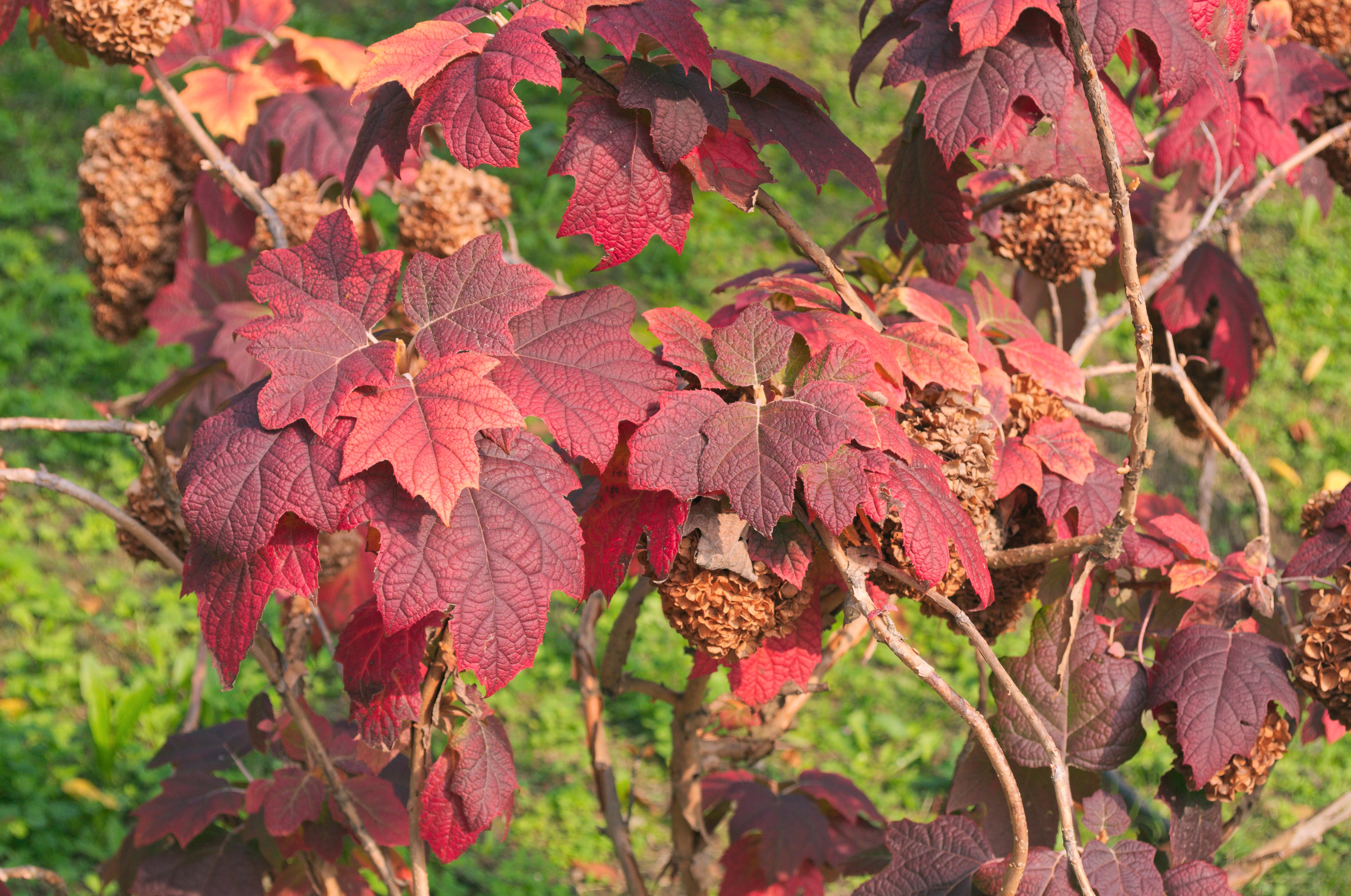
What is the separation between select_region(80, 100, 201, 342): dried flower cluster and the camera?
2090 millimetres

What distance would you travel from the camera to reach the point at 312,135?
193 cm

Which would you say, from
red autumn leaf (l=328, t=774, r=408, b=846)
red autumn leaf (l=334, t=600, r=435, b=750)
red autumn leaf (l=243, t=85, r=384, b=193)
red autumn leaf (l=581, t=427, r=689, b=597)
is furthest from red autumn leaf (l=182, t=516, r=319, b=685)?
red autumn leaf (l=243, t=85, r=384, b=193)

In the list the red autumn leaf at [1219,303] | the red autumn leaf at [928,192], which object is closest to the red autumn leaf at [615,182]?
the red autumn leaf at [928,192]

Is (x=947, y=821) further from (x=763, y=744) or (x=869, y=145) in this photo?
(x=869, y=145)

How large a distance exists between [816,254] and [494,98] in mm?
369

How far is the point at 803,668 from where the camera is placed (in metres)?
1.21

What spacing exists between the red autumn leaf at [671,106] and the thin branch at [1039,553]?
510mm

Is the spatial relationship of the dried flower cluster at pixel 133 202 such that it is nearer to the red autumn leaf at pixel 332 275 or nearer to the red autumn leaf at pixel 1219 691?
the red autumn leaf at pixel 332 275

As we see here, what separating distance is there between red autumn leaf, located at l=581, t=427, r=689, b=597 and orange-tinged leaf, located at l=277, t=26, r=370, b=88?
1.21m

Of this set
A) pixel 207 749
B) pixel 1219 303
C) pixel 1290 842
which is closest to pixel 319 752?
pixel 207 749

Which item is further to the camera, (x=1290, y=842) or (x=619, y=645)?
(x=619, y=645)

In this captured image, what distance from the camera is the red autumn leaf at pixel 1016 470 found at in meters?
1.17

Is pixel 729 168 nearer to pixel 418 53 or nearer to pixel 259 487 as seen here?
pixel 418 53

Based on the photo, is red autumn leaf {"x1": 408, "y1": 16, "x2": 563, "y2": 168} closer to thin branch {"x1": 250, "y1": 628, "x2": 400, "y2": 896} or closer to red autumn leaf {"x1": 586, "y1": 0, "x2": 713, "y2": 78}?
red autumn leaf {"x1": 586, "y1": 0, "x2": 713, "y2": 78}
